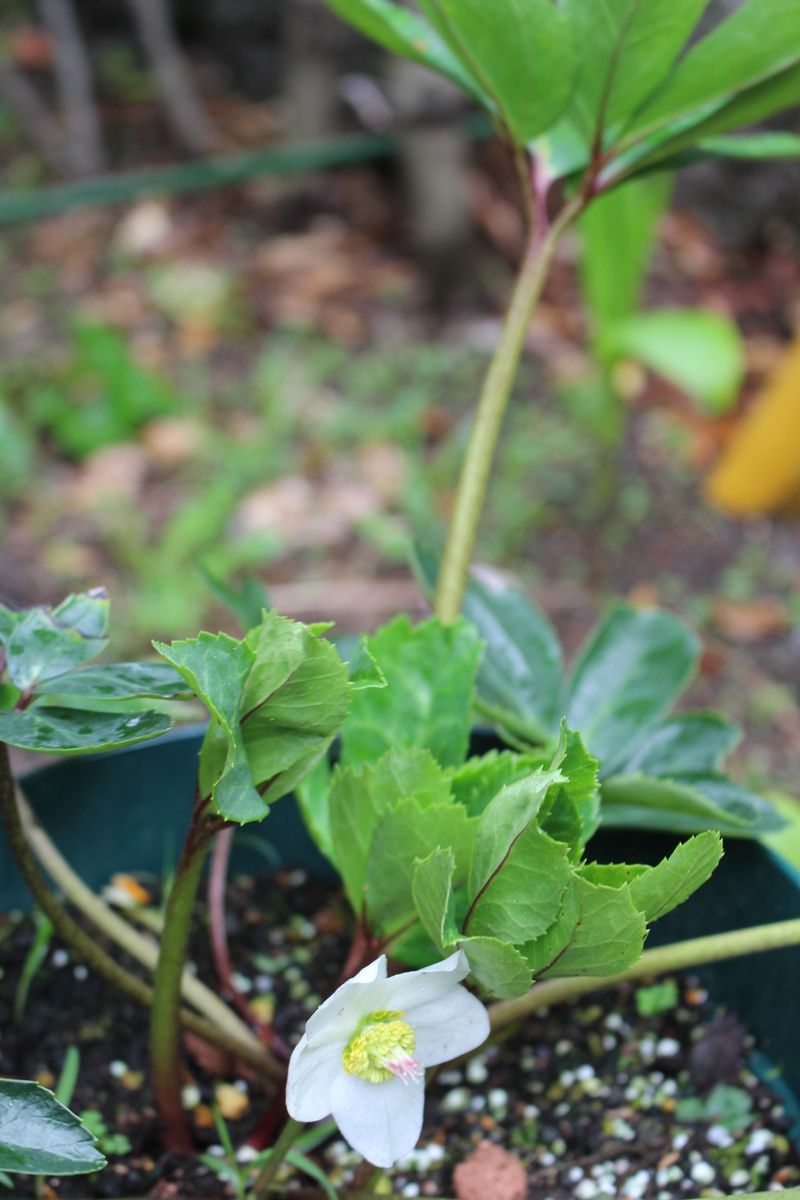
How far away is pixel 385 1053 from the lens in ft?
1.94

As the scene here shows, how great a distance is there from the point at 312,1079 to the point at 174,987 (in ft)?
0.40

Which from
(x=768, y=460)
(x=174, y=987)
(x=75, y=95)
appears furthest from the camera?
(x=75, y=95)

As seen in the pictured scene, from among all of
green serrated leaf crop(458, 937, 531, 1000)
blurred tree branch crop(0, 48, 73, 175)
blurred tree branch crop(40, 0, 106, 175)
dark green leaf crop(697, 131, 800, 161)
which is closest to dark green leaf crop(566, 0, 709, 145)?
dark green leaf crop(697, 131, 800, 161)

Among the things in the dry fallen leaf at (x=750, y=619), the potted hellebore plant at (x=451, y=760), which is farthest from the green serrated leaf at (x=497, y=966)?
the dry fallen leaf at (x=750, y=619)

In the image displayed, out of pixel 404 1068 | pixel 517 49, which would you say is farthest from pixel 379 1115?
pixel 517 49

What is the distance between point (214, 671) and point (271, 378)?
1.89m

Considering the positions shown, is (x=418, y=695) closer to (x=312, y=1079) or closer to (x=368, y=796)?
(x=368, y=796)

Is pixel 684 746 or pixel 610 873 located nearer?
pixel 610 873

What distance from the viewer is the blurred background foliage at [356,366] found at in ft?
6.38

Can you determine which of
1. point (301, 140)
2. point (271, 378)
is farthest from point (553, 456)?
point (301, 140)

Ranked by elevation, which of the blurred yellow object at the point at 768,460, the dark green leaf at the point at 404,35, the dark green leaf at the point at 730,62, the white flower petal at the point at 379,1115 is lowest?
the blurred yellow object at the point at 768,460

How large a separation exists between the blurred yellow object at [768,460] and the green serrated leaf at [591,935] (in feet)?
5.31

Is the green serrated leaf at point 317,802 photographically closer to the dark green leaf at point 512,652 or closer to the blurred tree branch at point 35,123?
the dark green leaf at point 512,652

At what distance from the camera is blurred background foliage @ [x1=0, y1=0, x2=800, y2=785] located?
1.94 m
